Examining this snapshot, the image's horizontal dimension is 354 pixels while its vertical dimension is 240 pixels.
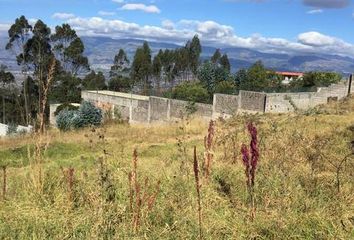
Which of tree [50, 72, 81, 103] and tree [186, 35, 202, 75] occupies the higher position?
tree [186, 35, 202, 75]

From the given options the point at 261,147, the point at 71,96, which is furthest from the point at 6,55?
the point at 261,147

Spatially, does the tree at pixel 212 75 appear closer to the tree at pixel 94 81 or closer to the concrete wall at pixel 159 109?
the tree at pixel 94 81

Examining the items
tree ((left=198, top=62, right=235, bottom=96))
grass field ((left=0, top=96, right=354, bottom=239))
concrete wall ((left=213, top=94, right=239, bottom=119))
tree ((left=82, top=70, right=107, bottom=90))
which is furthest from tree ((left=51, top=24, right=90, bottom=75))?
grass field ((left=0, top=96, right=354, bottom=239))

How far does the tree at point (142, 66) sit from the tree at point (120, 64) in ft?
9.89

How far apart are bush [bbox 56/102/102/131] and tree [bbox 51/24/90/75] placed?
25.9 m

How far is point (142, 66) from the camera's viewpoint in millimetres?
59594

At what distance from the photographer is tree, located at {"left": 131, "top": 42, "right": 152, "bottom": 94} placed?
5972 centimetres

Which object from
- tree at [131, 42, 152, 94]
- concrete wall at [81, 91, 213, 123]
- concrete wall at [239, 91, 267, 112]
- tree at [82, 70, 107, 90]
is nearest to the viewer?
concrete wall at [239, 91, 267, 112]

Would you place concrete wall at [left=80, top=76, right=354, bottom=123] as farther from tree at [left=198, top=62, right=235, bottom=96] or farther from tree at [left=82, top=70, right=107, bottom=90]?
tree at [left=82, top=70, right=107, bottom=90]

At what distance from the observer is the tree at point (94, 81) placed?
174 feet

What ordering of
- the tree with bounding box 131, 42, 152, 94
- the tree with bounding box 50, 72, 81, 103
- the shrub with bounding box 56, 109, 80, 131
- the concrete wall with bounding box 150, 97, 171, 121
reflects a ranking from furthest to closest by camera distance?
the tree with bounding box 131, 42, 152, 94, the tree with bounding box 50, 72, 81, 103, the concrete wall with bounding box 150, 97, 171, 121, the shrub with bounding box 56, 109, 80, 131

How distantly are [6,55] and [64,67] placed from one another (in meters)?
6.40

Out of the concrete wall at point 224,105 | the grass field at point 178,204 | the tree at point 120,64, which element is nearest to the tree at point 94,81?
the tree at point 120,64

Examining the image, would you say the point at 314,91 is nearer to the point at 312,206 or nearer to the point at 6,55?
the point at 312,206
